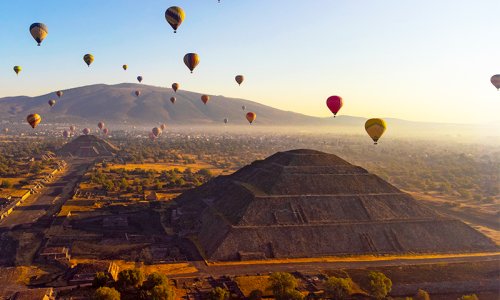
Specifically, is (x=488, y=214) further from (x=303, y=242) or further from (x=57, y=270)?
(x=57, y=270)

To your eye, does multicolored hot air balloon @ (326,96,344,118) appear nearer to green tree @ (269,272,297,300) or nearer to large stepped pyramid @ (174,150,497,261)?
large stepped pyramid @ (174,150,497,261)

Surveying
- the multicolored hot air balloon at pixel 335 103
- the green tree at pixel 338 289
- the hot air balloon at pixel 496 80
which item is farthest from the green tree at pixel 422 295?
the hot air balloon at pixel 496 80

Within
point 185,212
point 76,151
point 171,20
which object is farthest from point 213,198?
point 76,151

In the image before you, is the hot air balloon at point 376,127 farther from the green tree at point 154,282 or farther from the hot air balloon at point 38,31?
the hot air balloon at point 38,31

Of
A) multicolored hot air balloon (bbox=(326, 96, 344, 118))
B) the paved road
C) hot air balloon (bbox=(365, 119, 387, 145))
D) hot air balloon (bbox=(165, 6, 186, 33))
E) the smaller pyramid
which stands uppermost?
hot air balloon (bbox=(165, 6, 186, 33))

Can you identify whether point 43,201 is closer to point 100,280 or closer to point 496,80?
point 100,280

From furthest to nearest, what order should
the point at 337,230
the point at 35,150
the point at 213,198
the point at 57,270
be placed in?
the point at 35,150 < the point at 213,198 < the point at 337,230 < the point at 57,270

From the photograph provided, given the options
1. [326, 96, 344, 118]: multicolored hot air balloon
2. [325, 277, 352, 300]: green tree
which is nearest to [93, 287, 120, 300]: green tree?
[325, 277, 352, 300]: green tree
